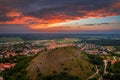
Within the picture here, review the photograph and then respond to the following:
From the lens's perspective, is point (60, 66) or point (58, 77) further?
point (60, 66)

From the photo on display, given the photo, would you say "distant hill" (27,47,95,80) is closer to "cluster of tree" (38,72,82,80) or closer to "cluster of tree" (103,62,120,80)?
"cluster of tree" (38,72,82,80)

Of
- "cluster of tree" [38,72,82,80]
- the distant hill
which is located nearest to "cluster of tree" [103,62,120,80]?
the distant hill

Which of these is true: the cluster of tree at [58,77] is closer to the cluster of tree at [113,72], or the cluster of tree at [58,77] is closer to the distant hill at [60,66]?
the distant hill at [60,66]

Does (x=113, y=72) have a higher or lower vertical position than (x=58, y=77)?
lower

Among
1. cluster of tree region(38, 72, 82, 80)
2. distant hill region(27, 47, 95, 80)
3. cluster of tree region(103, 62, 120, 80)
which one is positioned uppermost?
distant hill region(27, 47, 95, 80)

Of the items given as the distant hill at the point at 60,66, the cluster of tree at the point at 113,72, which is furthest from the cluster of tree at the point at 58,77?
the cluster of tree at the point at 113,72

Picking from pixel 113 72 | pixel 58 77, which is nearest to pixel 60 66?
pixel 58 77

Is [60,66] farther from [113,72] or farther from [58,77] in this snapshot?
[113,72]

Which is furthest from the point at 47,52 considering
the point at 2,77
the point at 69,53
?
the point at 2,77

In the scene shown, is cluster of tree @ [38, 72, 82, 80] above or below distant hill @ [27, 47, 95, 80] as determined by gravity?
below
